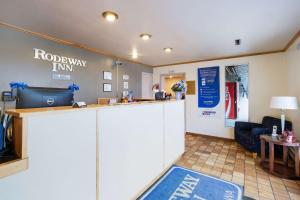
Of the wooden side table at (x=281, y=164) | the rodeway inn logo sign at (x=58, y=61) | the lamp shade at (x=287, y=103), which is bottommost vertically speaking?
the wooden side table at (x=281, y=164)

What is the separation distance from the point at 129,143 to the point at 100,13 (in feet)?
5.95

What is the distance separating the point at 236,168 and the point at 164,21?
2869mm

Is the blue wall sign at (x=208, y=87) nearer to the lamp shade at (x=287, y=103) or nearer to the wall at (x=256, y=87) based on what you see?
the wall at (x=256, y=87)

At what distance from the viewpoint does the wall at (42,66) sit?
8.21 feet

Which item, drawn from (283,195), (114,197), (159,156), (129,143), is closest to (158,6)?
(129,143)

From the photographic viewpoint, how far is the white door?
5.63 m

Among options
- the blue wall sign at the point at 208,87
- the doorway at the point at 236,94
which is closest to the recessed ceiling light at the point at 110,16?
the blue wall sign at the point at 208,87

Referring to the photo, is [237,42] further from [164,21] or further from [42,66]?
[42,66]

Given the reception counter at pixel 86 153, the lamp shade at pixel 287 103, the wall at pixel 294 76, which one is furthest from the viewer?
the wall at pixel 294 76

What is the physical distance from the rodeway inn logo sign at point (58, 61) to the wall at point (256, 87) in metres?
3.55

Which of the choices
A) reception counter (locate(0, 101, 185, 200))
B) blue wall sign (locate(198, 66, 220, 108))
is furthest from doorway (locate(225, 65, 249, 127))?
reception counter (locate(0, 101, 185, 200))

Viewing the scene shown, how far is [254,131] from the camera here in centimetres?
324

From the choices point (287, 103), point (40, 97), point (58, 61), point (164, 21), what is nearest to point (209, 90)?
point (287, 103)

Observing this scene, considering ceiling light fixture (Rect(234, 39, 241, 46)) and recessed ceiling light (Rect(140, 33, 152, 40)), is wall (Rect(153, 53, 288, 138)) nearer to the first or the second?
ceiling light fixture (Rect(234, 39, 241, 46))
